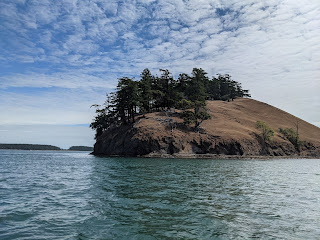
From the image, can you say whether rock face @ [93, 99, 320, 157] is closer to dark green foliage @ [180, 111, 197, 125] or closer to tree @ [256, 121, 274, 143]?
tree @ [256, 121, 274, 143]

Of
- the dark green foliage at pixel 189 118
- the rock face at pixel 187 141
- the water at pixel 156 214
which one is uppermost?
the dark green foliage at pixel 189 118

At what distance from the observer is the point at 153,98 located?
10988cm

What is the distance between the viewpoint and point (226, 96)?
179 m

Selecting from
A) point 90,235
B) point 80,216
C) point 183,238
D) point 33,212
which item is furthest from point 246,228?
point 33,212

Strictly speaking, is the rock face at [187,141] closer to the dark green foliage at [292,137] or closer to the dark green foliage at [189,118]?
the dark green foliage at [189,118]

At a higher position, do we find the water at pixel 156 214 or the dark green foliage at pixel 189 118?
the dark green foliage at pixel 189 118

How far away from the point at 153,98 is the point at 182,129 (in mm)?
25624

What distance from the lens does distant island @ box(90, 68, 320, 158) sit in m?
84.3

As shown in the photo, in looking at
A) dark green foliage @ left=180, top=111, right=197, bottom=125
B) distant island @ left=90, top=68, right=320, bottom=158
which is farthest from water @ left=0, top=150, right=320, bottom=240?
dark green foliage @ left=180, top=111, right=197, bottom=125

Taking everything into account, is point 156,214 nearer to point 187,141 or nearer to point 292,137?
point 187,141

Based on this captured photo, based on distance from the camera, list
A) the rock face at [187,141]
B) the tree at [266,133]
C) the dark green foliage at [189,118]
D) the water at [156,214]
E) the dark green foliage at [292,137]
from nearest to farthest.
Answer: the water at [156,214] < the rock face at [187,141] < the dark green foliage at [189,118] < the tree at [266,133] < the dark green foliage at [292,137]

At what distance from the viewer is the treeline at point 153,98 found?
305 feet

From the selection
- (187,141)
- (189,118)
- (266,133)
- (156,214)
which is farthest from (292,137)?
(156,214)

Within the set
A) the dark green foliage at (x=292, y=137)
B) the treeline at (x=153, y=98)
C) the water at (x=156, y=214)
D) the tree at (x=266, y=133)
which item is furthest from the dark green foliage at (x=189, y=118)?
the water at (x=156, y=214)
